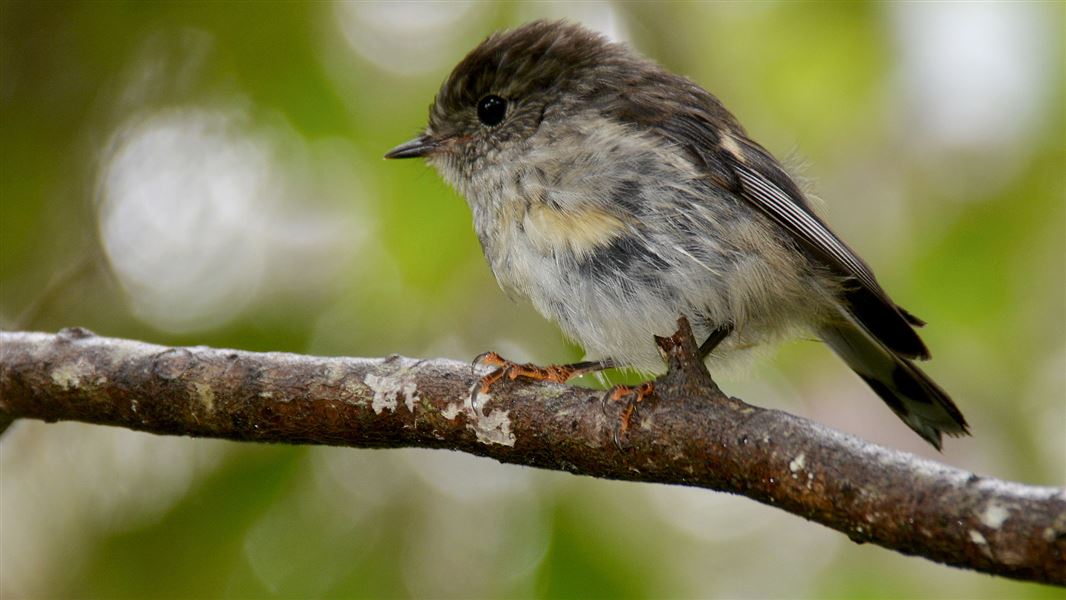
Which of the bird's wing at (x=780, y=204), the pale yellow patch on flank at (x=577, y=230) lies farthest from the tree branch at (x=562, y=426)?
the bird's wing at (x=780, y=204)

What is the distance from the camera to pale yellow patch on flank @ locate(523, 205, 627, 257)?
3.43 m

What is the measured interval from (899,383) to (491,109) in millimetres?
1902

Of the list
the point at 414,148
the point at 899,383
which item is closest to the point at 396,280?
the point at 414,148

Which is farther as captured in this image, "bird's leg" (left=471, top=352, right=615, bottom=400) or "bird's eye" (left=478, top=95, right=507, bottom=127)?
"bird's eye" (left=478, top=95, right=507, bottom=127)

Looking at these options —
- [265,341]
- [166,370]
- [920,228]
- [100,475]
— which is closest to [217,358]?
[166,370]

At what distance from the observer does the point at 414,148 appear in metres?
4.20

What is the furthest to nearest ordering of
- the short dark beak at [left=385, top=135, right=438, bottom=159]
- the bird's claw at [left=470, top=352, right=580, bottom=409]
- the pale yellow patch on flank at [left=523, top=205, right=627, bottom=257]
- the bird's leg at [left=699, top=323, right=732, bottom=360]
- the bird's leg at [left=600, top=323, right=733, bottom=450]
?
the short dark beak at [left=385, top=135, right=438, bottom=159], the bird's leg at [left=699, top=323, right=732, bottom=360], the pale yellow patch on flank at [left=523, top=205, right=627, bottom=257], the bird's claw at [left=470, top=352, right=580, bottom=409], the bird's leg at [left=600, top=323, right=733, bottom=450]

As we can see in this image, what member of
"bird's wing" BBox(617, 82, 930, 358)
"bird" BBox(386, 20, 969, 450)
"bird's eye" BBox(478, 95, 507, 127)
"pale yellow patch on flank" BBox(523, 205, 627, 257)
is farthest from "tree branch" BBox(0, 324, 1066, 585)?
"bird's eye" BBox(478, 95, 507, 127)

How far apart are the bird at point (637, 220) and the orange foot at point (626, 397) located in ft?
1.22

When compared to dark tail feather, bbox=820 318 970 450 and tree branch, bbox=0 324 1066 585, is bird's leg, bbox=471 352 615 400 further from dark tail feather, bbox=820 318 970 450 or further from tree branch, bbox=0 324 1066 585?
dark tail feather, bbox=820 318 970 450

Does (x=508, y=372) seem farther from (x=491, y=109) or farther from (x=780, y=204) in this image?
(x=491, y=109)

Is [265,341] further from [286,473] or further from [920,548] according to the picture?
[920,548]

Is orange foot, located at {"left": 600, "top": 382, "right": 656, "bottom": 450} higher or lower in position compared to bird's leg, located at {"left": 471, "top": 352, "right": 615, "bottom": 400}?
lower

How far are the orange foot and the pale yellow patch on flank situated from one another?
2.27 ft
